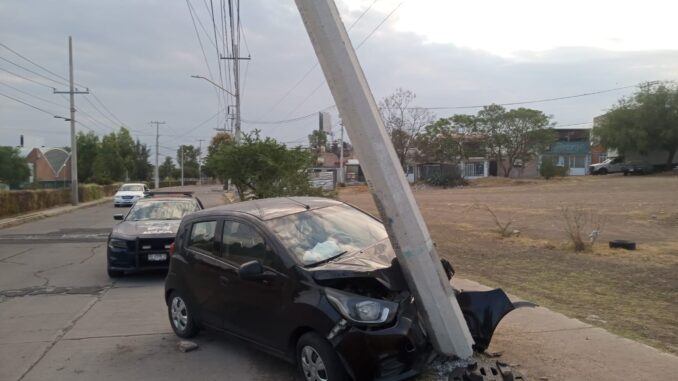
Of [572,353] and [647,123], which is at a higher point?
[647,123]

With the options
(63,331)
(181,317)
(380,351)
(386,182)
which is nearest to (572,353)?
(380,351)

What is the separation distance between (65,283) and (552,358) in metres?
8.38

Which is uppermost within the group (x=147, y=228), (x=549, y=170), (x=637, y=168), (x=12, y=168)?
(x=637, y=168)

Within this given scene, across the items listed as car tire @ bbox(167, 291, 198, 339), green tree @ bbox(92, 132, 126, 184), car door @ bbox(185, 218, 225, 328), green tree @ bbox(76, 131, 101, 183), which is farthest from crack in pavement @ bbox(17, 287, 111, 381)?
green tree @ bbox(76, 131, 101, 183)

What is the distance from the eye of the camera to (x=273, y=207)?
5824 mm

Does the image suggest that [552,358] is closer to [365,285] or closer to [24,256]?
[365,285]

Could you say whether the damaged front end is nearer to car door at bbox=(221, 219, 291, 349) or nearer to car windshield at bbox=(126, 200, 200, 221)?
car door at bbox=(221, 219, 291, 349)

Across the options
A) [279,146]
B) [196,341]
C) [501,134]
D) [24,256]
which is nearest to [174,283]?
[196,341]

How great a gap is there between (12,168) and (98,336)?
69.1m

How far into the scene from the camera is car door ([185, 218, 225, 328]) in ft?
18.7

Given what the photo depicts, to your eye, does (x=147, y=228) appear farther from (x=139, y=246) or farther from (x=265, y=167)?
(x=265, y=167)

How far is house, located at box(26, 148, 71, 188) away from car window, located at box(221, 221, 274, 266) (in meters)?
83.4

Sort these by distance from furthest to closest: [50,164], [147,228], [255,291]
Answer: [50,164]
[147,228]
[255,291]

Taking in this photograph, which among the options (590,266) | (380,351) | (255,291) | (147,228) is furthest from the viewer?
(147,228)
